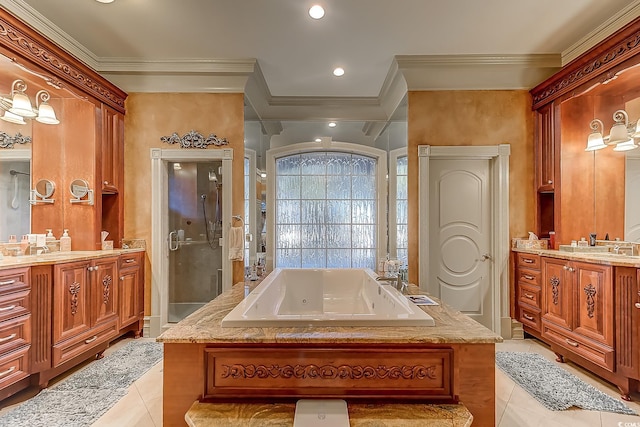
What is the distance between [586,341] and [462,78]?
254cm

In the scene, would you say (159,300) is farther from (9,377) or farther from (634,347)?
(634,347)

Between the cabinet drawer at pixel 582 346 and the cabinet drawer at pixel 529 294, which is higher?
the cabinet drawer at pixel 529 294

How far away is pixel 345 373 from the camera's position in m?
1.39

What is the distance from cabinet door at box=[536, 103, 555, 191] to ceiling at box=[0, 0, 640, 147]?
368 millimetres

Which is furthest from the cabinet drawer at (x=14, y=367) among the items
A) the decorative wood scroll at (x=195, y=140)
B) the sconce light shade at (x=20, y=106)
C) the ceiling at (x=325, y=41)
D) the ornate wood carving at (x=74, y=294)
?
the ceiling at (x=325, y=41)

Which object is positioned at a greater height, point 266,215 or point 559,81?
point 559,81

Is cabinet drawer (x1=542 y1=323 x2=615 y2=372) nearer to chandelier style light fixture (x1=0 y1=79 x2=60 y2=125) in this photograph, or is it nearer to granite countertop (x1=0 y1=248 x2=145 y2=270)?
granite countertop (x1=0 y1=248 x2=145 y2=270)

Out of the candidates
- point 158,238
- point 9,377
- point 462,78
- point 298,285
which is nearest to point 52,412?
point 9,377

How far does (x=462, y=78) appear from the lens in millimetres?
3232

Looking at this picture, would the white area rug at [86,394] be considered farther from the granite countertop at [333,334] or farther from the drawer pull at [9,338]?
the granite countertop at [333,334]

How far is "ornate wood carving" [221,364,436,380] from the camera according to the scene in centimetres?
139

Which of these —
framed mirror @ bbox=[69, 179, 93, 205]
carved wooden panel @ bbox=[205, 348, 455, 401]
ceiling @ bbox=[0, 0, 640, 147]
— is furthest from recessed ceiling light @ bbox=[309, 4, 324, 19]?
framed mirror @ bbox=[69, 179, 93, 205]

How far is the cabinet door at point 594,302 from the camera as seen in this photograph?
2.24 metres

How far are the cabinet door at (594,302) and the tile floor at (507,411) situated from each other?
364mm
